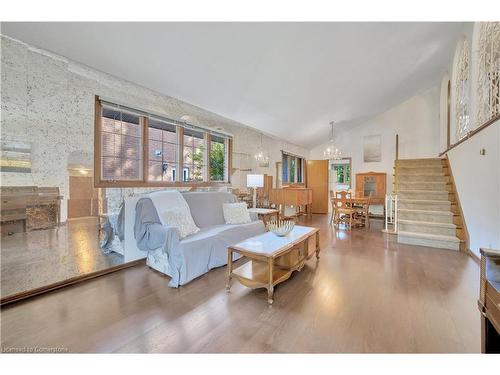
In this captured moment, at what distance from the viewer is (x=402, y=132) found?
6930 mm

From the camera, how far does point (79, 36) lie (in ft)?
6.56

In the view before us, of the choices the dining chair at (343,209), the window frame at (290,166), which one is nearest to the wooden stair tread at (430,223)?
the dining chair at (343,209)

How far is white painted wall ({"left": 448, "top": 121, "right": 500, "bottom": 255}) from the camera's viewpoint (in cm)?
260

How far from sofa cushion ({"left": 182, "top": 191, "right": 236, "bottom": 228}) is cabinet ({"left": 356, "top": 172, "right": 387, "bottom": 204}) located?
198 inches

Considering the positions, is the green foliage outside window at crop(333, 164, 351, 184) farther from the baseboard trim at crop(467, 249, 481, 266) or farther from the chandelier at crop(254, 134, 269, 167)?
the baseboard trim at crop(467, 249, 481, 266)

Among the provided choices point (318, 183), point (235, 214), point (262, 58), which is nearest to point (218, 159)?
point (235, 214)

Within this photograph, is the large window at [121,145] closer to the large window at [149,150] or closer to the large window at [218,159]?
the large window at [149,150]

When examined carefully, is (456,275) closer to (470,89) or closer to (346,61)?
(470,89)

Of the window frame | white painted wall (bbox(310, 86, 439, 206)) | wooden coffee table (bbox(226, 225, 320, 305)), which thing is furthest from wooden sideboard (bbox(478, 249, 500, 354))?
white painted wall (bbox(310, 86, 439, 206))

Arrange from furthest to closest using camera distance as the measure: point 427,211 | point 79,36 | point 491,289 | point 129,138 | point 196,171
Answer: point 427,211, point 196,171, point 129,138, point 79,36, point 491,289

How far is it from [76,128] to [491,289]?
349 centimetres

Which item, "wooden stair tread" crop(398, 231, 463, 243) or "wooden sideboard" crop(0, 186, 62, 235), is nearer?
"wooden sideboard" crop(0, 186, 62, 235)
